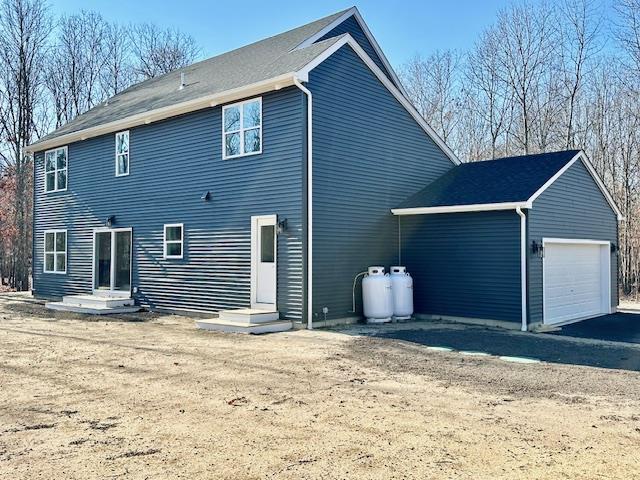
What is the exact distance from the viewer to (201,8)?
18.2m

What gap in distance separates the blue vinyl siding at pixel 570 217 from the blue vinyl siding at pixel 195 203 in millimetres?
4845

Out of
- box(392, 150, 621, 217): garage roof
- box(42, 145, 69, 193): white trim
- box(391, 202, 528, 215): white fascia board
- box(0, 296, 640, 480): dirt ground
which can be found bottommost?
box(0, 296, 640, 480): dirt ground

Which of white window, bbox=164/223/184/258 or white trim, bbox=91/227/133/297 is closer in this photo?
white window, bbox=164/223/184/258

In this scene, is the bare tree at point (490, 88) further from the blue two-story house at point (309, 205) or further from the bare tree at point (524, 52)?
the blue two-story house at point (309, 205)

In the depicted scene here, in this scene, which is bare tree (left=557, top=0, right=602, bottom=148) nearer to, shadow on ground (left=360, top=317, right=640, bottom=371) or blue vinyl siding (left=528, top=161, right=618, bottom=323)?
blue vinyl siding (left=528, top=161, right=618, bottom=323)

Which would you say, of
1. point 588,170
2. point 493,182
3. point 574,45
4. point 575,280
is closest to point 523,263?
point 493,182

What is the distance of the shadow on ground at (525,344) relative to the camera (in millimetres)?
8055

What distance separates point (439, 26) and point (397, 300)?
640 inches

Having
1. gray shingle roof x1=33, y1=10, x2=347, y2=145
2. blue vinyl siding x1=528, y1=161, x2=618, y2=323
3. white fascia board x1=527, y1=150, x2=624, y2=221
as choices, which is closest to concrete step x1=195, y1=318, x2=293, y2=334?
gray shingle roof x1=33, y1=10, x2=347, y2=145

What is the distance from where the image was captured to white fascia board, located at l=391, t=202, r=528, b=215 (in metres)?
11.3

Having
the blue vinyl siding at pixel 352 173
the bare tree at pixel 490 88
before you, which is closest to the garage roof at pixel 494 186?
the blue vinyl siding at pixel 352 173

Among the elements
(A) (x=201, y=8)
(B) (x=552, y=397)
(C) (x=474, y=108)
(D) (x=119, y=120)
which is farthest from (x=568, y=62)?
(B) (x=552, y=397)

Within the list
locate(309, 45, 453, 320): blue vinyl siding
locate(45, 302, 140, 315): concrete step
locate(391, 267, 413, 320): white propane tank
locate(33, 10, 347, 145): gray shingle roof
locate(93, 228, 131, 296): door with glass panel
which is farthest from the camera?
locate(93, 228, 131, 296): door with glass panel

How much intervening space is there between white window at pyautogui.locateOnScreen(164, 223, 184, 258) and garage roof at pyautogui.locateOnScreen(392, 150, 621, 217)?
16.9ft
